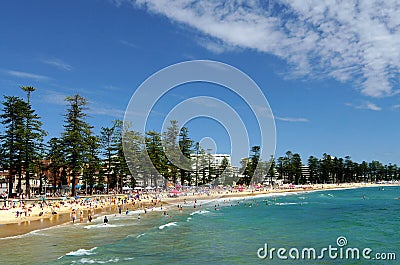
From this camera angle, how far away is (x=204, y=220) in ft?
119

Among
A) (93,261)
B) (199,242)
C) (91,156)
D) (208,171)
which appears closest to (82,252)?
(93,261)

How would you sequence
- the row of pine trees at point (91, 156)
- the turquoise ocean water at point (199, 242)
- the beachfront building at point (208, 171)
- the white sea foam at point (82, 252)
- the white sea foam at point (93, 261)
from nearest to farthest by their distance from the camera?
the white sea foam at point (93, 261) → the turquoise ocean water at point (199, 242) → the white sea foam at point (82, 252) → the row of pine trees at point (91, 156) → the beachfront building at point (208, 171)

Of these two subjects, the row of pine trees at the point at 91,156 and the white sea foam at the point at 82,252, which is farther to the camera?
the row of pine trees at the point at 91,156

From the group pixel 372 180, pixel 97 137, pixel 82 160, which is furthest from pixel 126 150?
pixel 372 180

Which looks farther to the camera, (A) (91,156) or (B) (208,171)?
(B) (208,171)

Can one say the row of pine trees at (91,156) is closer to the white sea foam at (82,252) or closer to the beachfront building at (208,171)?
the beachfront building at (208,171)

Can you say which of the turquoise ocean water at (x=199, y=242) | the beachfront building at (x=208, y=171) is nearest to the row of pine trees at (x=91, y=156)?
the beachfront building at (x=208, y=171)

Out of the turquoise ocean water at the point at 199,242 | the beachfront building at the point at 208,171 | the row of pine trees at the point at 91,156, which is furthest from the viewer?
the beachfront building at the point at 208,171

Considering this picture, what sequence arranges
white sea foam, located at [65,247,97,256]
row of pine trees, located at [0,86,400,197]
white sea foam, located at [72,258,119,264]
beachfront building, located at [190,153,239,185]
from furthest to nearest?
1. beachfront building, located at [190,153,239,185]
2. row of pine trees, located at [0,86,400,197]
3. white sea foam, located at [65,247,97,256]
4. white sea foam, located at [72,258,119,264]

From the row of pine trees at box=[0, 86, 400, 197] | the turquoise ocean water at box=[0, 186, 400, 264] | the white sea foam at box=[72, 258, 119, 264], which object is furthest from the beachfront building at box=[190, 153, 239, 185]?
the white sea foam at box=[72, 258, 119, 264]

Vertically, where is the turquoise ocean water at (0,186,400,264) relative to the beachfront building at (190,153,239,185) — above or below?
below

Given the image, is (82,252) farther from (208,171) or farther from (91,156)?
(208,171)

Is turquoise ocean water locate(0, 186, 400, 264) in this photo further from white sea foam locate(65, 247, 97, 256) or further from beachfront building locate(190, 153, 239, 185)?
beachfront building locate(190, 153, 239, 185)

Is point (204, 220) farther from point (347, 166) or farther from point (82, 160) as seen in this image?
point (347, 166)
